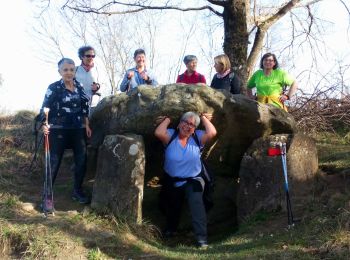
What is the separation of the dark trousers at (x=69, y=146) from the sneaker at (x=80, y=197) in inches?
2.9

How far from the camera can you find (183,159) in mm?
6305

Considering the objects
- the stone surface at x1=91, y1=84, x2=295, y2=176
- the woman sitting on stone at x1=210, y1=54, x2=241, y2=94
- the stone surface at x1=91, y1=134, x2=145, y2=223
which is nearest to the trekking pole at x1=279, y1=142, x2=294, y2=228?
the stone surface at x1=91, y1=84, x2=295, y2=176

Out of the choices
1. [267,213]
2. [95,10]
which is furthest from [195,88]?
[95,10]

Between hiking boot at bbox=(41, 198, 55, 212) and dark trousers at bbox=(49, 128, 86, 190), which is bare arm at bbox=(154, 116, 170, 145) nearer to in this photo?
dark trousers at bbox=(49, 128, 86, 190)

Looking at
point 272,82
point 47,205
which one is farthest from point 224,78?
point 47,205

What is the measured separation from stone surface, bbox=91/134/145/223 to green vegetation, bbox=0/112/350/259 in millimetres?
196

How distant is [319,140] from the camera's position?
949 centimetres

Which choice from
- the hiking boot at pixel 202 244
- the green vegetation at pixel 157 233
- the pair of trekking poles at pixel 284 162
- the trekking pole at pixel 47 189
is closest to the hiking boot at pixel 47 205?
the trekking pole at pixel 47 189

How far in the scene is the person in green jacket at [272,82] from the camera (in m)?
7.37

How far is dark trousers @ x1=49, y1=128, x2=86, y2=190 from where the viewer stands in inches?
256

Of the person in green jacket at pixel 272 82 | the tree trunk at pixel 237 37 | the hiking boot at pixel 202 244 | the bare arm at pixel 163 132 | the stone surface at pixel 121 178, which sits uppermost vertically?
the tree trunk at pixel 237 37

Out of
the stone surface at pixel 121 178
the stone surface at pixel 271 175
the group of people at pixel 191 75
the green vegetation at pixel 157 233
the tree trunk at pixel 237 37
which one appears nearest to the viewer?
the green vegetation at pixel 157 233

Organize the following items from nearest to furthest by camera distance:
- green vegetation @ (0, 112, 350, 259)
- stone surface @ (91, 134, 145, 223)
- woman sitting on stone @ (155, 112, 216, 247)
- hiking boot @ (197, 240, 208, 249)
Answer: green vegetation @ (0, 112, 350, 259) → hiking boot @ (197, 240, 208, 249) → woman sitting on stone @ (155, 112, 216, 247) → stone surface @ (91, 134, 145, 223)

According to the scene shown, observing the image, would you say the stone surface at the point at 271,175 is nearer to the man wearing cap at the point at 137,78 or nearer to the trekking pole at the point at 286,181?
the trekking pole at the point at 286,181
